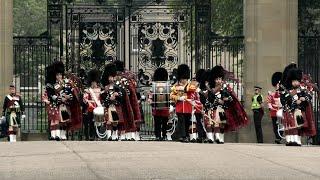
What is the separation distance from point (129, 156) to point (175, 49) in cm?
1061

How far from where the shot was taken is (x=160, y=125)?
79.0 ft

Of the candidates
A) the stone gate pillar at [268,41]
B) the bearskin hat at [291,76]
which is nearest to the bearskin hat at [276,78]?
the stone gate pillar at [268,41]

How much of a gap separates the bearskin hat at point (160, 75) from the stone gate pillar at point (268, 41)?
2.20 m

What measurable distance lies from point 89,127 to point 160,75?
85.5 inches

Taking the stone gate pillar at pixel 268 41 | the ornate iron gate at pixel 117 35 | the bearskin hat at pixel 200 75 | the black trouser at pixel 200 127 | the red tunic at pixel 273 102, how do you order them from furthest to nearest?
the ornate iron gate at pixel 117 35
the stone gate pillar at pixel 268 41
the red tunic at pixel 273 102
the bearskin hat at pixel 200 75
the black trouser at pixel 200 127

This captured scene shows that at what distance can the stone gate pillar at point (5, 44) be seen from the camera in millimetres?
24656

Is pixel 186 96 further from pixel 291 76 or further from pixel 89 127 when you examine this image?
pixel 89 127

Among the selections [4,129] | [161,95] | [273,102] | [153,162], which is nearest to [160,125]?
[161,95]

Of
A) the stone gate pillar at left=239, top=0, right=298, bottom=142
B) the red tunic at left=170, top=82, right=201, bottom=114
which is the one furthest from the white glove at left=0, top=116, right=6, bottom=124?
the stone gate pillar at left=239, top=0, right=298, bottom=142

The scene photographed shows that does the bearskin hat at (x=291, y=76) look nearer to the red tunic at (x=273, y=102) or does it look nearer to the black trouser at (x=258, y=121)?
the red tunic at (x=273, y=102)

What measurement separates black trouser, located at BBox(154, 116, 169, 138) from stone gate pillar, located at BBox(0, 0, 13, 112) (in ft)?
12.2

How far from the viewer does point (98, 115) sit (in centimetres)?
2409

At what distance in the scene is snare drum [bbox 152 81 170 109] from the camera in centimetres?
2377

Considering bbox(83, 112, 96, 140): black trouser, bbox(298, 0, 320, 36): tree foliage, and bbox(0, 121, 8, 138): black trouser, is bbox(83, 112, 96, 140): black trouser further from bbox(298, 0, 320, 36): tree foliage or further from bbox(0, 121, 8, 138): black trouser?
bbox(298, 0, 320, 36): tree foliage
